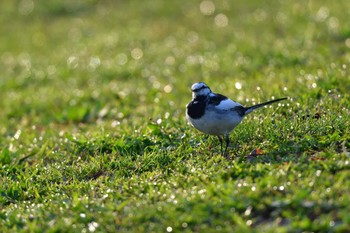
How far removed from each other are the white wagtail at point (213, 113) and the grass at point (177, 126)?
1.07 feet

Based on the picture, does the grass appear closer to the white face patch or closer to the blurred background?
the blurred background

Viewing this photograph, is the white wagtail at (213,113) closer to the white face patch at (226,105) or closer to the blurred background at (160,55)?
the white face patch at (226,105)

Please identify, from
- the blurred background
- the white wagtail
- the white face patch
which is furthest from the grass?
the white face patch

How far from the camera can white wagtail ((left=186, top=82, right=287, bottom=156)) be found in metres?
6.30

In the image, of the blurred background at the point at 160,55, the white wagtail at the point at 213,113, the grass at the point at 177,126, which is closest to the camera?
the grass at the point at 177,126

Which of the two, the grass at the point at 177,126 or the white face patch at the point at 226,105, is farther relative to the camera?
the white face patch at the point at 226,105

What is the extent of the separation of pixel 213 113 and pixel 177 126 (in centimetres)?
135

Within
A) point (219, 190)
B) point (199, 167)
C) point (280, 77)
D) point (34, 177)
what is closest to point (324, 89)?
point (280, 77)

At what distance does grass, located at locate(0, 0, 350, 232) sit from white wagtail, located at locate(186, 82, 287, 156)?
325mm

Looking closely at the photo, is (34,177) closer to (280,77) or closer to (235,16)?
(280,77)

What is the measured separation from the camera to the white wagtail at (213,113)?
6297mm

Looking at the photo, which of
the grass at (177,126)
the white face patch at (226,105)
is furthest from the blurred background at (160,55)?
the white face patch at (226,105)

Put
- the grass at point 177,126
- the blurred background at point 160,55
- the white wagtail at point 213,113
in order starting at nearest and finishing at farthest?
the grass at point 177,126, the white wagtail at point 213,113, the blurred background at point 160,55

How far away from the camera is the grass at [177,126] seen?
5215 millimetres
